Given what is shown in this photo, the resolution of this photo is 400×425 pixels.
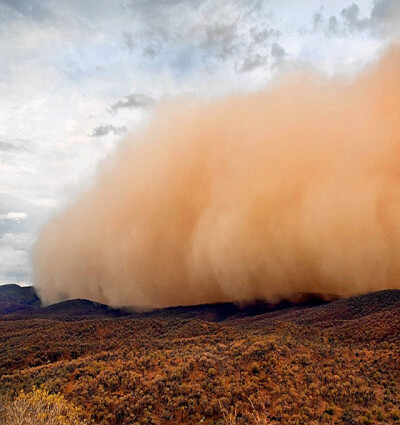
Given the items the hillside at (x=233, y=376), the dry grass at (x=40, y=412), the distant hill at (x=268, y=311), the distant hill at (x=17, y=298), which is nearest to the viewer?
the dry grass at (x=40, y=412)

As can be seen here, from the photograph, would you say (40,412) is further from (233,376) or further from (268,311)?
(268,311)

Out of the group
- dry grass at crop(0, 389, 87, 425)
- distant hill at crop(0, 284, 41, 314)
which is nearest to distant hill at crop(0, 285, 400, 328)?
distant hill at crop(0, 284, 41, 314)

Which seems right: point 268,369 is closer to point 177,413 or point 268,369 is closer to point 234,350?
point 234,350

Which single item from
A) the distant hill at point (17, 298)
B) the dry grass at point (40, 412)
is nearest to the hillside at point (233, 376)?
the dry grass at point (40, 412)

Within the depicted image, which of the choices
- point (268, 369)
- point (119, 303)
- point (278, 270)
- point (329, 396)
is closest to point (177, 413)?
point (268, 369)

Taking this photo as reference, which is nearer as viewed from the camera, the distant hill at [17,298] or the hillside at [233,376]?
the hillside at [233,376]

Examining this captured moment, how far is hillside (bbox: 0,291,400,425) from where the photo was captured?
1750 centimetres

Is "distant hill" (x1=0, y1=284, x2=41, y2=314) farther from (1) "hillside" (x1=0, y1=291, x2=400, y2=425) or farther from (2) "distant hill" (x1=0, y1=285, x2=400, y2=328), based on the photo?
(1) "hillside" (x1=0, y1=291, x2=400, y2=425)

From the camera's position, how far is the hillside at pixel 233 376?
1750 cm

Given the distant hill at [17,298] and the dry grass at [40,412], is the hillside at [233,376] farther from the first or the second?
the distant hill at [17,298]

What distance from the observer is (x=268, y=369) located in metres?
21.3

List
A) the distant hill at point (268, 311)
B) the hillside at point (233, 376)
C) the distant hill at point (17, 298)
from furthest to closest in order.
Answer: the distant hill at point (17, 298), the distant hill at point (268, 311), the hillside at point (233, 376)

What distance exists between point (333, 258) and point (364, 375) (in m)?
36.0

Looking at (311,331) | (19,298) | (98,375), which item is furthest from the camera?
(19,298)
